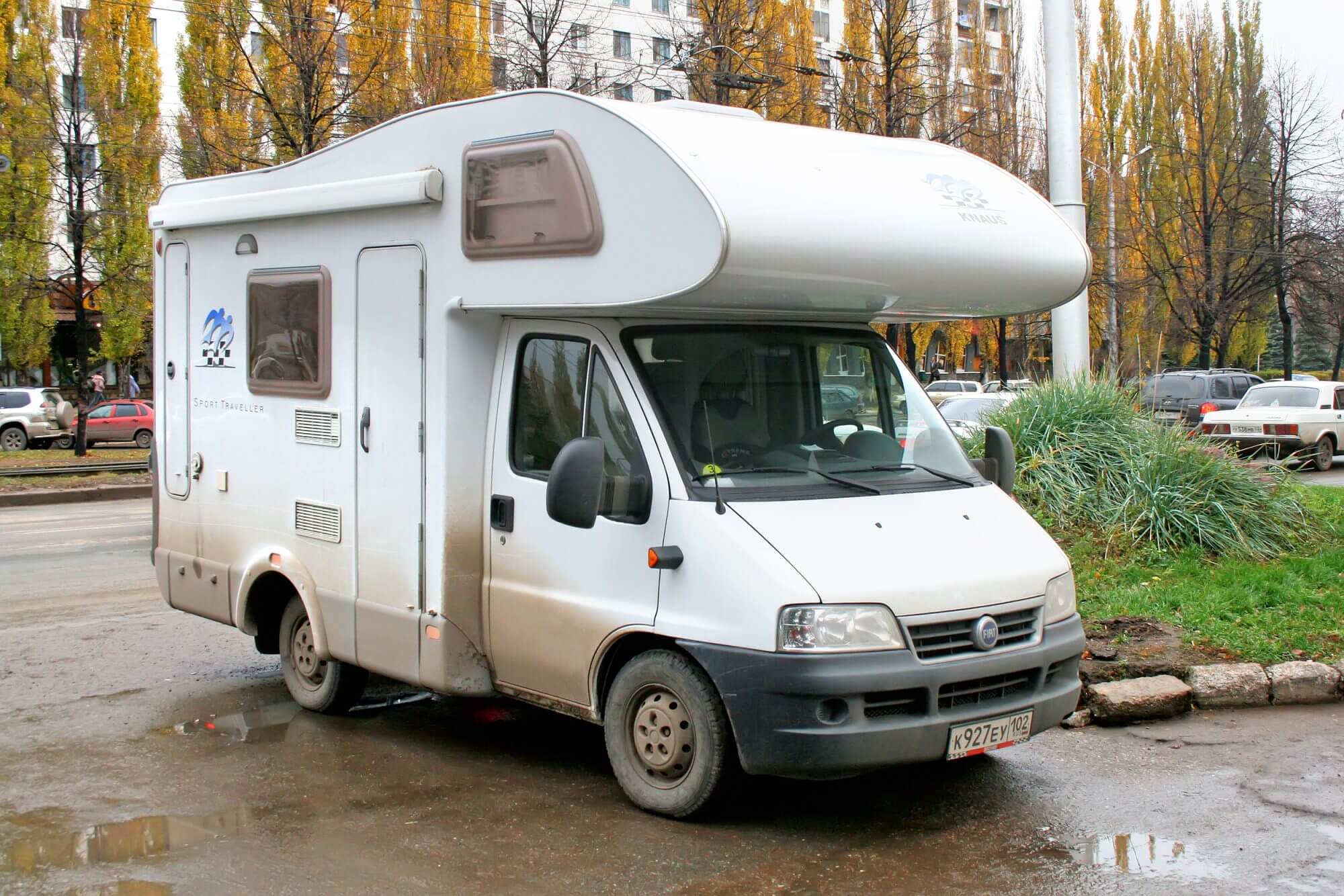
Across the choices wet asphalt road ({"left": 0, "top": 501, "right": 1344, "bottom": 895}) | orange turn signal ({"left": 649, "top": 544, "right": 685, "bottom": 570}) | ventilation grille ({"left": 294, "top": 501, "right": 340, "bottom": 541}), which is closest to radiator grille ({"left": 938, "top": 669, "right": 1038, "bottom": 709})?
wet asphalt road ({"left": 0, "top": 501, "right": 1344, "bottom": 895})

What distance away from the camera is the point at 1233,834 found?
539 cm

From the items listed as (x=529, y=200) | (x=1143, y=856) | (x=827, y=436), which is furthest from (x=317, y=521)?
(x=1143, y=856)

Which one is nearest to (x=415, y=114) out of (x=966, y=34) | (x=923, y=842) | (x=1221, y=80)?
(x=923, y=842)

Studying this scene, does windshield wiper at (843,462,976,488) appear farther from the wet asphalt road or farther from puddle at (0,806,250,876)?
puddle at (0,806,250,876)

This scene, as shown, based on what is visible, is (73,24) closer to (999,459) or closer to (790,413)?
(999,459)

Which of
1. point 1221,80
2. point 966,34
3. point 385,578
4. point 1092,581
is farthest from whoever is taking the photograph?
point 1221,80

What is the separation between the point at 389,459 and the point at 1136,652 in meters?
4.42

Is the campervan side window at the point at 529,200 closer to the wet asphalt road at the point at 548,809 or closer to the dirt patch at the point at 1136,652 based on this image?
the wet asphalt road at the point at 548,809

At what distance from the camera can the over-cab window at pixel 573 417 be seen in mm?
5508

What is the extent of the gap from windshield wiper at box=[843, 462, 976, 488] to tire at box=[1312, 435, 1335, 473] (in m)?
18.5

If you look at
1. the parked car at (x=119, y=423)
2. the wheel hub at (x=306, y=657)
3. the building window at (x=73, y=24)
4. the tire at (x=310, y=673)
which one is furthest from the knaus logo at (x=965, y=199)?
the parked car at (x=119, y=423)

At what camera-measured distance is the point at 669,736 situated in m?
5.44

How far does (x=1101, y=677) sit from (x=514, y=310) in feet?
12.7

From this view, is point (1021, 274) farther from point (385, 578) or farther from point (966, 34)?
point (966, 34)
